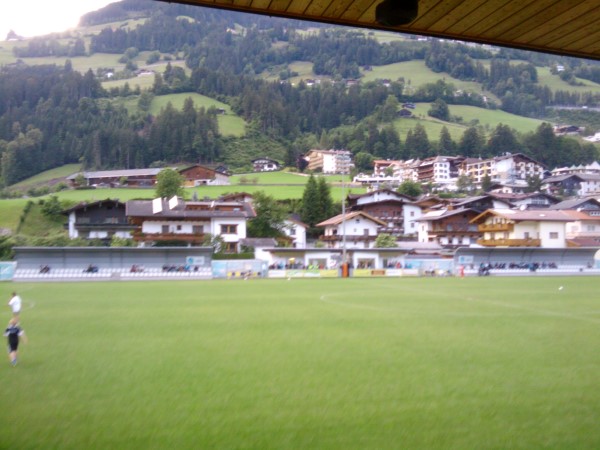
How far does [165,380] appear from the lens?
8.48 metres

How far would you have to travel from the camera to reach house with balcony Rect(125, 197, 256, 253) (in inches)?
1806

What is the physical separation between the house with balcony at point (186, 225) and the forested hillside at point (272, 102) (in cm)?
3224

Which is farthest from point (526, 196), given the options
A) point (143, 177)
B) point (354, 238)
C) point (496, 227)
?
point (143, 177)

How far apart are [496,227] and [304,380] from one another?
141ft

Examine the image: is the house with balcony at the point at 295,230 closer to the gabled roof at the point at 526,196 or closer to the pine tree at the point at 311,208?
the pine tree at the point at 311,208

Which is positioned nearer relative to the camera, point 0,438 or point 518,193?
point 0,438

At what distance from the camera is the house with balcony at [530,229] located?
45156 millimetres

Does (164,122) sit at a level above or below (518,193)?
above

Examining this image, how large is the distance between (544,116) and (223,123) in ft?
176

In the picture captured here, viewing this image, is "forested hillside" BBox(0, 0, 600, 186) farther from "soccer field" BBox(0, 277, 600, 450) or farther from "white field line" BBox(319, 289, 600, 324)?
"soccer field" BBox(0, 277, 600, 450)

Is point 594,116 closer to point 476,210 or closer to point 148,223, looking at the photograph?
point 476,210

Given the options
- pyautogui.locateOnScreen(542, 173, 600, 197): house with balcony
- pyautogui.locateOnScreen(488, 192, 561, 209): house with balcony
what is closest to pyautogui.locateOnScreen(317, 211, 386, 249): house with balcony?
pyautogui.locateOnScreen(488, 192, 561, 209): house with balcony

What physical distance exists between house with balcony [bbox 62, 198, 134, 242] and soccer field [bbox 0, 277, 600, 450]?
30.1 metres

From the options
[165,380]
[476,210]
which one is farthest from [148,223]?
[165,380]
